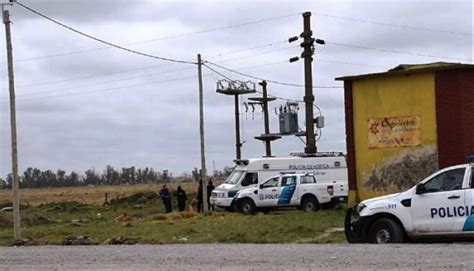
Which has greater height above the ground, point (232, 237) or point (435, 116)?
point (435, 116)

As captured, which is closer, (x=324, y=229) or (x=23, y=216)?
(x=324, y=229)

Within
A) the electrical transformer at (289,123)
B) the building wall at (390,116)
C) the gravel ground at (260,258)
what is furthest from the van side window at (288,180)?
the gravel ground at (260,258)

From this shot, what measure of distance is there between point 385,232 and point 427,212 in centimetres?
109

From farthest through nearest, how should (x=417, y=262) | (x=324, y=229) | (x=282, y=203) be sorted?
(x=282, y=203)
(x=324, y=229)
(x=417, y=262)

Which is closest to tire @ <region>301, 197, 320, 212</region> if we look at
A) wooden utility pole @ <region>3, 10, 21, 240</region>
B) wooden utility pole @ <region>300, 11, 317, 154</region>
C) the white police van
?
wooden utility pole @ <region>300, 11, 317, 154</region>

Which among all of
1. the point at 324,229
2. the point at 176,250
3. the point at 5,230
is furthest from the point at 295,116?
the point at 176,250

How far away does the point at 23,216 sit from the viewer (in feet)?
136

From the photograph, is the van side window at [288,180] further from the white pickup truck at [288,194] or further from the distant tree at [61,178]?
the distant tree at [61,178]

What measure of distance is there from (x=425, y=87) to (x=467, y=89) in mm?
1335

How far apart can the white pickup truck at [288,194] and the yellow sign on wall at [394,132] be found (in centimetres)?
910

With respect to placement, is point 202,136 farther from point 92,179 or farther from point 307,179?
point 92,179

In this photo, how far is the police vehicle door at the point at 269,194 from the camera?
3941cm

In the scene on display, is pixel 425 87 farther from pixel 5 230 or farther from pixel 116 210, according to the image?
pixel 116 210

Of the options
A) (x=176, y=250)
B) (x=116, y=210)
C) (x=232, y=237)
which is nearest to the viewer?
(x=176, y=250)
